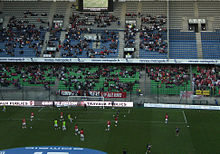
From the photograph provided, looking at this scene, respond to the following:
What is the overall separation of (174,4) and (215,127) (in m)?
31.6

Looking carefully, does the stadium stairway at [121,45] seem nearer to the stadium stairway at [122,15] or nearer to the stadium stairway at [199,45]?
the stadium stairway at [122,15]

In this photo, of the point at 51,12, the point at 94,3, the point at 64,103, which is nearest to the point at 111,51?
the point at 94,3

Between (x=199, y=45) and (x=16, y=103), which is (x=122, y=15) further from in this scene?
(x=16, y=103)

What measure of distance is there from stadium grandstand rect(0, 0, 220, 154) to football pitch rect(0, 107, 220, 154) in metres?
4.22

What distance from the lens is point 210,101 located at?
155ft

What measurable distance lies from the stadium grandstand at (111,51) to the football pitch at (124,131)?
4219mm

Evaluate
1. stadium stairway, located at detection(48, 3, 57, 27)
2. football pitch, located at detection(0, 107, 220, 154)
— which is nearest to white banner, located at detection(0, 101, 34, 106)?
football pitch, located at detection(0, 107, 220, 154)

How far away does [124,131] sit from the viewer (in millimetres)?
35844

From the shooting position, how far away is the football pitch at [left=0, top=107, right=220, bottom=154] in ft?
104

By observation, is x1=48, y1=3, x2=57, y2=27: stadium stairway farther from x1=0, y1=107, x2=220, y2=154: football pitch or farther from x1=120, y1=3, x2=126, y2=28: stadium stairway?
x1=0, y1=107, x2=220, y2=154: football pitch

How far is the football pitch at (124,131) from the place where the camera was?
3156 cm

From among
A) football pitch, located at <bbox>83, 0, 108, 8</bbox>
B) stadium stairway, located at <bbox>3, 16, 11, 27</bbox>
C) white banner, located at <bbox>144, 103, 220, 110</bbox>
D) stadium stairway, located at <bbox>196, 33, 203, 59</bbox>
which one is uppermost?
football pitch, located at <bbox>83, 0, 108, 8</bbox>

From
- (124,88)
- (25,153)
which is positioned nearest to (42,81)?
(124,88)

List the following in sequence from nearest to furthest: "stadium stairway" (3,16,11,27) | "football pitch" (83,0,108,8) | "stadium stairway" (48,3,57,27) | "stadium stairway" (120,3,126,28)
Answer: "stadium stairway" (120,3,126,28) → "football pitch" (83,0,108,8) → "stadium stairway" (3,16,11,27) → "stadium stairway" (48,3,57,27)
